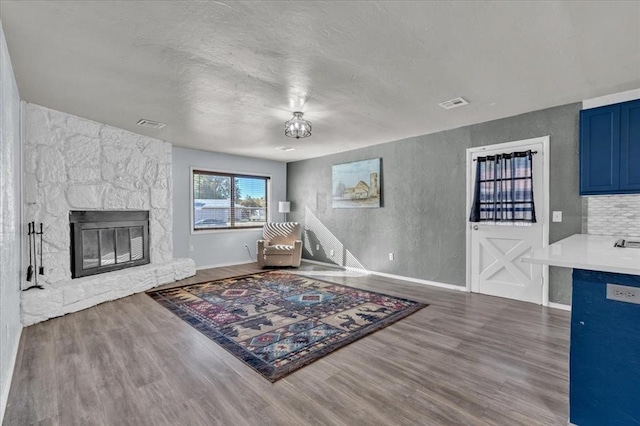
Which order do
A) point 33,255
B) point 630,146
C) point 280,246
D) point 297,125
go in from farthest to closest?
point 280,246
point 297,125
point 33,255
point 630,146

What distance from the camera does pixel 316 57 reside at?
2.35m

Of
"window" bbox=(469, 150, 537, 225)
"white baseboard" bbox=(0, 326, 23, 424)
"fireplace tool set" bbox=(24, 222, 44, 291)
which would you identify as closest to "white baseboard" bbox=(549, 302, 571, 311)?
"window" bbox=(469, 150, 537, 225)

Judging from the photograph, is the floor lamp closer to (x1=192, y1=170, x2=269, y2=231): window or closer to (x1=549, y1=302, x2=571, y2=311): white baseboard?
(x1=192, y1=170, x2=269, y2=231): window

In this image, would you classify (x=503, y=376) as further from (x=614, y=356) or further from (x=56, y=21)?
(x=56, y=21)

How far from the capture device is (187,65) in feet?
8.17

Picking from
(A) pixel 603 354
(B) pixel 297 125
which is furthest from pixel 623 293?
(B) pixel 297 125

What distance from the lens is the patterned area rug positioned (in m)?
2.50

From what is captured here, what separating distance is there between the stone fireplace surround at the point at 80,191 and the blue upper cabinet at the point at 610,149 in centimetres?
578

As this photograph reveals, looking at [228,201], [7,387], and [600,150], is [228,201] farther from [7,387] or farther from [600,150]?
[600,150]

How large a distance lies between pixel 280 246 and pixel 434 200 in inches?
123

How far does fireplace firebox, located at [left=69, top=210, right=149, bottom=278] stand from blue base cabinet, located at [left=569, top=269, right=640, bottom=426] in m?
5.13

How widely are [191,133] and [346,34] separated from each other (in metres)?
3.41

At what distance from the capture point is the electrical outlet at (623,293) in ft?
4.86

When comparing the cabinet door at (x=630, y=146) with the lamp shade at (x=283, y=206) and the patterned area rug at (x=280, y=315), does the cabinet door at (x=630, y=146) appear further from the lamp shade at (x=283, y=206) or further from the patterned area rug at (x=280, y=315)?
the lamp shade at (x=283, y=206)
